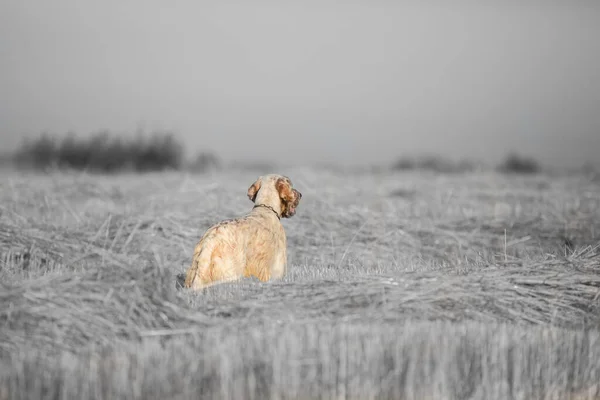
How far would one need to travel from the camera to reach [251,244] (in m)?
6.13

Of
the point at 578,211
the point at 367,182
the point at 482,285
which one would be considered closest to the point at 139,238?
the point at 482,285

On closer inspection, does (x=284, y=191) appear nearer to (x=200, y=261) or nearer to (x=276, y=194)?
(x=276, y=194)

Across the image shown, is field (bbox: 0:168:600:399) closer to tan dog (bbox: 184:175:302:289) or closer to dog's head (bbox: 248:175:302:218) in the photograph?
tan dog (bbox: 184:175:302:289)

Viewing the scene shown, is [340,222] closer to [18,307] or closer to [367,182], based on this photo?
[18,307]

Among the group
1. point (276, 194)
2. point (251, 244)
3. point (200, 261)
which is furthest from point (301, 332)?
point (276, 194)

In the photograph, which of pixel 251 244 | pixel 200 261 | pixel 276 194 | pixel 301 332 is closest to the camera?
pixel 301 332

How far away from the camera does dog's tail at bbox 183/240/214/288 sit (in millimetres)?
5789

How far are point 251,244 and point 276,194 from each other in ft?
2.79

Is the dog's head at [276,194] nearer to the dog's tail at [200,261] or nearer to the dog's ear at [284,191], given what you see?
A: the dog's ear at [284,191]

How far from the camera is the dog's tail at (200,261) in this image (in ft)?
19.0

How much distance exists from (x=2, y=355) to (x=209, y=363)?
1341 millimetres

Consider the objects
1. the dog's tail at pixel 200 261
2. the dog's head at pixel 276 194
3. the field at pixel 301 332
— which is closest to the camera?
the field at pixel 301 332


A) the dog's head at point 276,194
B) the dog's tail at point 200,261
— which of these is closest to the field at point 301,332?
the dog's tail at point 200,261

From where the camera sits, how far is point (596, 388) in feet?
15.2
